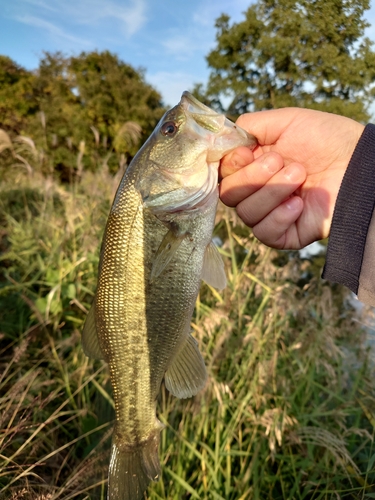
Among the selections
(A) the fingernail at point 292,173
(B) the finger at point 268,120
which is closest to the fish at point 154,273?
(A) the fingernail at point 292,173

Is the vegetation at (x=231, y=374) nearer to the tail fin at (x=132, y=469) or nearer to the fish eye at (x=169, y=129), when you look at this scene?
the tail fin at (x=132, y=469)

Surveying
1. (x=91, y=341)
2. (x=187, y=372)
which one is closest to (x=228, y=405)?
(x=187, y=372)

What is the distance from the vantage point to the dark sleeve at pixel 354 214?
1.70 meters

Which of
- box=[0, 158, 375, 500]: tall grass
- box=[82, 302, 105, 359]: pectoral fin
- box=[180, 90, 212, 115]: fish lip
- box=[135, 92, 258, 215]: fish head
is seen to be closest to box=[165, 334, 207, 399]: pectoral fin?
box=[82, 302, 105, 359]: pectoral fin

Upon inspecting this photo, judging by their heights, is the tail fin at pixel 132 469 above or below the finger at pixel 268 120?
below

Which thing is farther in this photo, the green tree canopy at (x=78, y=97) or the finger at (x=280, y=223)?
the green tree canopy at (x=78, y=97)

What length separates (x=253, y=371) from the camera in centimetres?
260

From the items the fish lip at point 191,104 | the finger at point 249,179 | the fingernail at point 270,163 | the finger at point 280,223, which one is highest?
the fish lip at point 191,104

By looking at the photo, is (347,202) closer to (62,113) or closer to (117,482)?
(117,482)

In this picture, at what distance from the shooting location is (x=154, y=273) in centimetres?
155

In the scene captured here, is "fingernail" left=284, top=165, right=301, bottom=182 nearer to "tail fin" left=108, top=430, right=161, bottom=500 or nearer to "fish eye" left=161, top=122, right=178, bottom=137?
"fish eye" left=161, top=122, right=178, bottom=137

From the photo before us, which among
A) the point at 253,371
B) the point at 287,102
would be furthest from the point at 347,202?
the point at 287,102

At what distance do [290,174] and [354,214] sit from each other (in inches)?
13.7

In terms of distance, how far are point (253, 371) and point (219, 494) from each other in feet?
2.59
